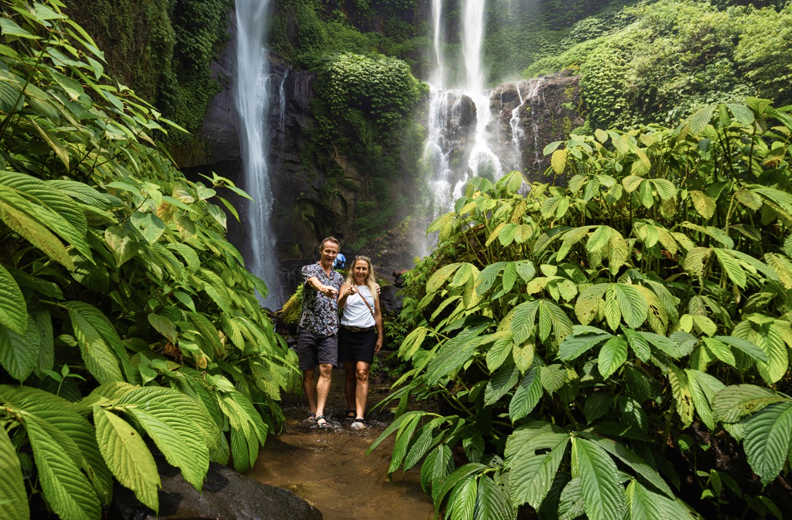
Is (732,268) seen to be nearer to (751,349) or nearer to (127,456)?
(751,349)

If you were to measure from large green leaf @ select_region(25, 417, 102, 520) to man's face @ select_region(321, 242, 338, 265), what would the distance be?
3101mm

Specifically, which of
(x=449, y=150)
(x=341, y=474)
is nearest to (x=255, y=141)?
(x=449, y=150)

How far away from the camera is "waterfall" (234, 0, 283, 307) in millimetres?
14375

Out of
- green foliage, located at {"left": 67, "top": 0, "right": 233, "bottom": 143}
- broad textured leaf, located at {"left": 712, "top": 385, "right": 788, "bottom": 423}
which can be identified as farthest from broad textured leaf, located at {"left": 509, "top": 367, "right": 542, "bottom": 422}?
green foliage, located at {"left": 67, "top": 0, "right": 233, "bottom": 143}

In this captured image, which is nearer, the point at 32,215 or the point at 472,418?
the point at 32,215

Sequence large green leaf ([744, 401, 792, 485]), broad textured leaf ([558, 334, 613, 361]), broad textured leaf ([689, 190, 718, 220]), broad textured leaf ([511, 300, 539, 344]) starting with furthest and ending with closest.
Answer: broad textured leaf ([689, 190, 718, 220])
broad textured leaf ([511, 300, 539, 344])
broad textured leaf ([558, 334, 613, 361])
large green leaf ([744, 401, 792, 485])

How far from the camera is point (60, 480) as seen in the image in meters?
0.80

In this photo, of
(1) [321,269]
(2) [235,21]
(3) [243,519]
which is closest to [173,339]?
(3) [243,519]

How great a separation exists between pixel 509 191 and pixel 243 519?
2.11 m

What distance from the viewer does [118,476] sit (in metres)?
0.85

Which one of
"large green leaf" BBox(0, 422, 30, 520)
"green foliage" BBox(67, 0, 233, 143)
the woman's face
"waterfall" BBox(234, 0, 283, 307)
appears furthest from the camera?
"waterfall" BBox(234, 0, 283, 307)

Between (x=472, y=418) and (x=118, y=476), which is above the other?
(x=118, y=476)

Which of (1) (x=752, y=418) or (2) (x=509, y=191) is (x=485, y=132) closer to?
(2) (x=509, y=191)

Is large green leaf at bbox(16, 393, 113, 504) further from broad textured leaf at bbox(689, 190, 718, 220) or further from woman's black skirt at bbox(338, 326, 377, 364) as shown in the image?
woman's black skirt at bbox(338, 326, 377, 364)
